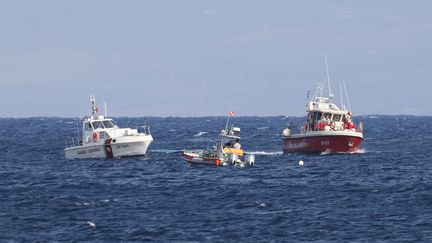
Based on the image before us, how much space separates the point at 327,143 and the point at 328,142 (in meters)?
0.14

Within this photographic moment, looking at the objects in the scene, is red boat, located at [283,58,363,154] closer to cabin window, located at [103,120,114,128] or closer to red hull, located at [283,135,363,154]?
red hull, located at [283,135,363,154]

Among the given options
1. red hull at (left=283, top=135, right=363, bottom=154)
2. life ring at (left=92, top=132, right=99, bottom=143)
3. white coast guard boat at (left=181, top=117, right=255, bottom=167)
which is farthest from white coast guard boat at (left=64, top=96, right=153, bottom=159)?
red hull at (left=283, top=135, right=363, bottom=154)

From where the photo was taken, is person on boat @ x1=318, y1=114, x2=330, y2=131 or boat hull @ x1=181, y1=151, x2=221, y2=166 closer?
boat hull @ x1=181, y1=151, x2=221, y2=166

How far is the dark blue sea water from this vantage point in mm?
49344

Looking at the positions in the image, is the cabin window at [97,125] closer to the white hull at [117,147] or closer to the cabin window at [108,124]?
the cabin window at [108,124]

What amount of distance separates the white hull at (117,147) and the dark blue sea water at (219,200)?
111 cm

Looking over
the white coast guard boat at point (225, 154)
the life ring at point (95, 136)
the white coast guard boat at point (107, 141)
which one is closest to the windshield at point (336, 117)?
the white coast guard boat at point (225, 154)

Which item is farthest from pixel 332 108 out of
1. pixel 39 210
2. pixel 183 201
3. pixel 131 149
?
pixel 39 210

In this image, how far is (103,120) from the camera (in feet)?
301

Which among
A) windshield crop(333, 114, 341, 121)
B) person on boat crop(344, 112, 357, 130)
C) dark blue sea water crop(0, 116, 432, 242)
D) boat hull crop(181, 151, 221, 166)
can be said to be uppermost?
windshield crop(333, 114, 341, 121)

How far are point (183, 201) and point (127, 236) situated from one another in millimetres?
12305

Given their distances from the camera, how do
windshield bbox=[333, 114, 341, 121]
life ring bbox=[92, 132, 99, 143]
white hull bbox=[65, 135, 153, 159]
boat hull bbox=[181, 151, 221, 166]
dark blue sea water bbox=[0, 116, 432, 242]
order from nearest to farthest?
1. dark blue sea water bbox=[0, 116, 432, 242]
2. boat hull bbox=[181, 151, 221, 166]
3. white hull bbox=[65, 135, 153, 159]
4. life ring bbox=[92, 132, 99, 143]
5. windshield bbox=[333, 114, 341, 121]

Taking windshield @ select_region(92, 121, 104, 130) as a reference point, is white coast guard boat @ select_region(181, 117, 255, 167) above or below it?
below

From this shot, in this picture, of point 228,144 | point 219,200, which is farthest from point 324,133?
point 219,200
